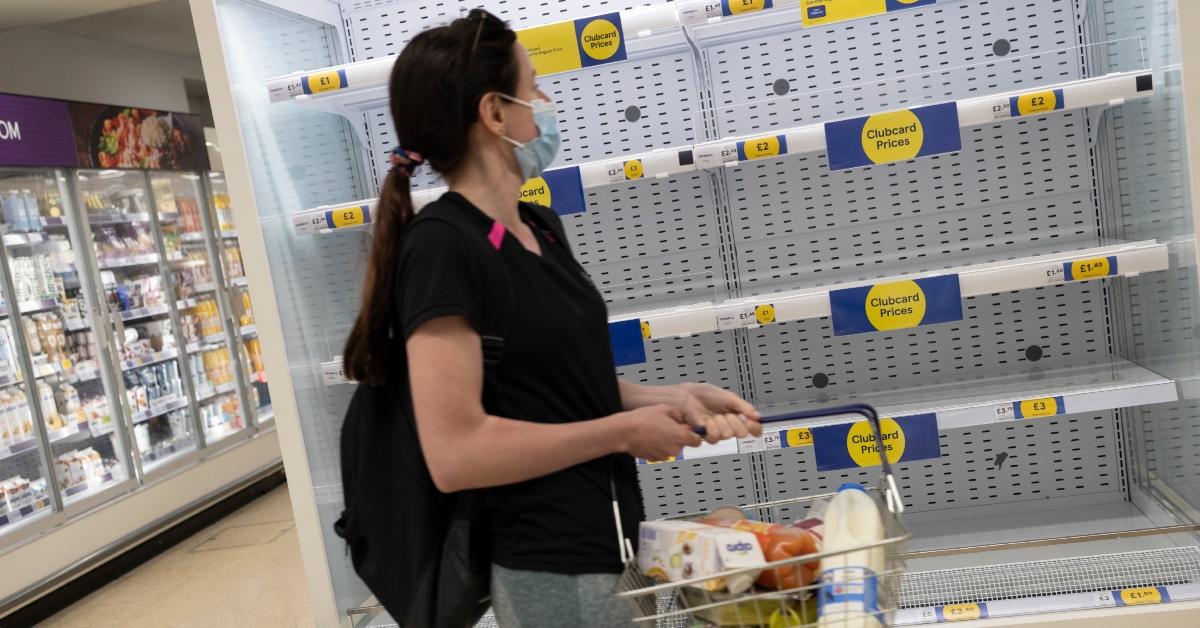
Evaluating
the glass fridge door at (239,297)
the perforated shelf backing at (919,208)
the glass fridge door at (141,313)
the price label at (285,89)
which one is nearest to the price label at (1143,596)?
the perforated shelf backing at (919,208)

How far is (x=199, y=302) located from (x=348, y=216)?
4.76m

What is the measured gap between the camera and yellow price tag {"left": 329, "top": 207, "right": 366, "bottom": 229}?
2.76m

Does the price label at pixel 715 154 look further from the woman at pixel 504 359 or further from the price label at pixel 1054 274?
the woman at pixel 504 359

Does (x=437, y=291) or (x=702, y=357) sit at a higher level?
(x=437, y=291)

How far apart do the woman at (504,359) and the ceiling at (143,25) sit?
5.80 m

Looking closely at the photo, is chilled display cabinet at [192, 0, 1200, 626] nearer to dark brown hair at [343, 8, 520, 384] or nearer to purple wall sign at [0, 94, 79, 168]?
dark brown hair at [343, 8, 520, 384]

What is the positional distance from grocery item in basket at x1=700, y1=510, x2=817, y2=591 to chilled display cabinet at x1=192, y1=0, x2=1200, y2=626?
4.92 feet

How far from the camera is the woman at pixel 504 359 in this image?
113cm

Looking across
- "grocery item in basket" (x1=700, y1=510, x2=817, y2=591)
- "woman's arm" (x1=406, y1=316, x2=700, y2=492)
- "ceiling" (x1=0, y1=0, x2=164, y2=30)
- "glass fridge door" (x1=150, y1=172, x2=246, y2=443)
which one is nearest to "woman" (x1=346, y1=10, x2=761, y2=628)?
"woman's arm" (x1=406, y1=316, x2=700, y2=492)

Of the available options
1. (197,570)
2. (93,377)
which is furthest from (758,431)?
(93,377)

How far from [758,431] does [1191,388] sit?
187 cm

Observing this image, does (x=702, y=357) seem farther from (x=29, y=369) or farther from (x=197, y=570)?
(x=29, y=369)

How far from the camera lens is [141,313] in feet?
20.5

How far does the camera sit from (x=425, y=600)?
1.23 metres
